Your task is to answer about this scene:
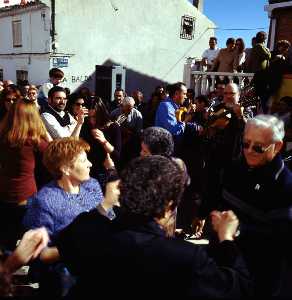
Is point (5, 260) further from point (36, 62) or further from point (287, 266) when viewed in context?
point (36, 62)

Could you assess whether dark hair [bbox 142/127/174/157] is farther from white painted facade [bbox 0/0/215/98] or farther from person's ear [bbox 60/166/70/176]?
white painted facade [bbox 0/0/215/98]

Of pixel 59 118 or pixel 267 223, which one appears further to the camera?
pixel 59 118

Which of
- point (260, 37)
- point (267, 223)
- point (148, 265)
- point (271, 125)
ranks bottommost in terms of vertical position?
point (267, 223)

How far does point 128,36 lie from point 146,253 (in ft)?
56.6

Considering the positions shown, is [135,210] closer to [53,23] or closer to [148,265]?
[148,265]

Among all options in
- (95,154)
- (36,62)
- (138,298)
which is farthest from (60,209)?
(36,62)

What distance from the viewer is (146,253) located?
1291 millimetres

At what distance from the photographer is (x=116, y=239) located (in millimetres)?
1354

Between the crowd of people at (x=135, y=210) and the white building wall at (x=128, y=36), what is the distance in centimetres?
1218

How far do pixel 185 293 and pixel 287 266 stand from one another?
0.87m

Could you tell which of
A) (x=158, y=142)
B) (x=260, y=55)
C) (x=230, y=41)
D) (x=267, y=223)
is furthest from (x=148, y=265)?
(x=230, y=41)

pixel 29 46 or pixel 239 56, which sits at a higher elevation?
pixel 29 46

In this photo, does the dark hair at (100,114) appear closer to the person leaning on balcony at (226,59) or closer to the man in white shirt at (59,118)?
the man in white shirt at (59,118)

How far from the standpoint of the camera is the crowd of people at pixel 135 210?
1324 mm
